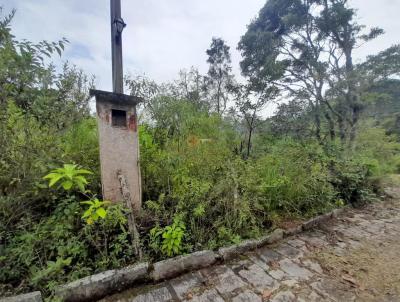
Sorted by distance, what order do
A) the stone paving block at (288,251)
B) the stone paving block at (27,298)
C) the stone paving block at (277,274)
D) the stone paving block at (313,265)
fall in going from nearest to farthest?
the stone paving block at (27,298) → the stone paving block at (277,274) → the stone paving block at (313,265) → the stone paving block at (288,251)

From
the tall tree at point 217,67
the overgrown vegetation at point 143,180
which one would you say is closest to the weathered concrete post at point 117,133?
the overgrown vegetation at point 143,180

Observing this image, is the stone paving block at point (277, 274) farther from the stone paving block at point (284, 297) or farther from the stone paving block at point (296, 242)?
the stone paving block at point (296, 242)

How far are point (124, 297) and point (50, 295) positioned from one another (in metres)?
0.47

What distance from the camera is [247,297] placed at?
1446 mm

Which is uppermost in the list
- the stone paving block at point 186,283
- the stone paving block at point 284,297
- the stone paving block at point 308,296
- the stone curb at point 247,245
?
the stone curb at point 247,245

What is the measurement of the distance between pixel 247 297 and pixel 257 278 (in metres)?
0.25

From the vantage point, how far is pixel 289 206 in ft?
9.15

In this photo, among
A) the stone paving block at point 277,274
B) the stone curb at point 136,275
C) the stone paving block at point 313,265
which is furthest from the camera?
the stone paving block at point 313,265

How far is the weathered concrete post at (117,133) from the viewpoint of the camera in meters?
1.95

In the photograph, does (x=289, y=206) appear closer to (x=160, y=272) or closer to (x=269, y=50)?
(x=160, y=272)

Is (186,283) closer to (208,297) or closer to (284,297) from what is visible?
(208,297)

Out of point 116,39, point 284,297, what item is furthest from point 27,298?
point 116,39

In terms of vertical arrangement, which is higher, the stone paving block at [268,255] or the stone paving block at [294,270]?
the stone paving block at [268,255]

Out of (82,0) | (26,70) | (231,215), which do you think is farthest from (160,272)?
(82,0)
